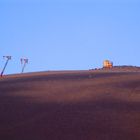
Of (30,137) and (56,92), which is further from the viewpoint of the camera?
(56,92)

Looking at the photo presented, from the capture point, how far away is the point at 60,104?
1159 centimetres

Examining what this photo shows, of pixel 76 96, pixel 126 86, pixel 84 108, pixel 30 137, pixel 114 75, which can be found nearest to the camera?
pixel 30 137

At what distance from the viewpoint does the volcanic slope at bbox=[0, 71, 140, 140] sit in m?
9.60

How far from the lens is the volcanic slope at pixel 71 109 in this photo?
9.60 meters

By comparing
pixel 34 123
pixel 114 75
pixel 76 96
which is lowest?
pixel 34 123

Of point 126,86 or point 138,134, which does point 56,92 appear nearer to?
point 126,86

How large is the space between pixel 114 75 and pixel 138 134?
6.61 m

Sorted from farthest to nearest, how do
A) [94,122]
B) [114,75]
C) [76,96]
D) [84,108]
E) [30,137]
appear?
[114,75]
[76,96]
[84,108]
[94,122]
[30,137]

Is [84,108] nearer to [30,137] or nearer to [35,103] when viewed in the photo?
[35,103]

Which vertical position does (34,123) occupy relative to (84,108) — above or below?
below

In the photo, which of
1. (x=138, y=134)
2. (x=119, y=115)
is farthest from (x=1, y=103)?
(x=138, y=134)

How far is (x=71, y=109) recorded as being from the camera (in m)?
11.2

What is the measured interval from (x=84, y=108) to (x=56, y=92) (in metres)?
2.12

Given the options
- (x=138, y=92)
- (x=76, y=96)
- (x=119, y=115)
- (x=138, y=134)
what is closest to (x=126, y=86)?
(x=138, y=92)
